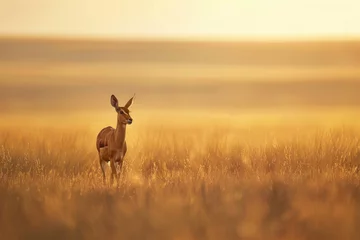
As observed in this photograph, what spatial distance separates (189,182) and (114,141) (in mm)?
338

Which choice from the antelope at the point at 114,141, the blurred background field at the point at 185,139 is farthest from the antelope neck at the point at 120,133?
the blurred background field at the point at 185,139

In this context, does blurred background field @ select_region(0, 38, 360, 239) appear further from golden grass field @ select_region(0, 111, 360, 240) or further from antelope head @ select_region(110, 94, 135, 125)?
antelope head @ select_region(110, 94, 135, 125)

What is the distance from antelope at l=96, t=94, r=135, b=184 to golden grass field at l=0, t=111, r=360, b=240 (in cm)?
4

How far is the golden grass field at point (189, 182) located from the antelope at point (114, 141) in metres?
0.04

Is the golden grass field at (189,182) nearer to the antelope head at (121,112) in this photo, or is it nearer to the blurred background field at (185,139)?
the blurred background field at (185,139)

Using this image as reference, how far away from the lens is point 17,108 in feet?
9.32

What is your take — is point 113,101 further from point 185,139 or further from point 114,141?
point 185,139

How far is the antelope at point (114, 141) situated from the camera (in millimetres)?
2697

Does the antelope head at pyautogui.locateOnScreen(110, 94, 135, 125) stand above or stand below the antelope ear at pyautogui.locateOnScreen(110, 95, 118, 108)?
below

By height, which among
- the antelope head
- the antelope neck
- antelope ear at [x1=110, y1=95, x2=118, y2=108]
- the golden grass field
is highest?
antelope ear at [x1=110, y1=95, x2=118, y2=108]

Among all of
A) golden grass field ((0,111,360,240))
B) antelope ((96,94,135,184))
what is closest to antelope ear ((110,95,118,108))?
antelope ((96,94,135,184))

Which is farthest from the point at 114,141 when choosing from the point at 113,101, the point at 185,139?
the point at 185,139

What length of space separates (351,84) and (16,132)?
4.48ft

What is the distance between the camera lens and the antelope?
8.85 feet
